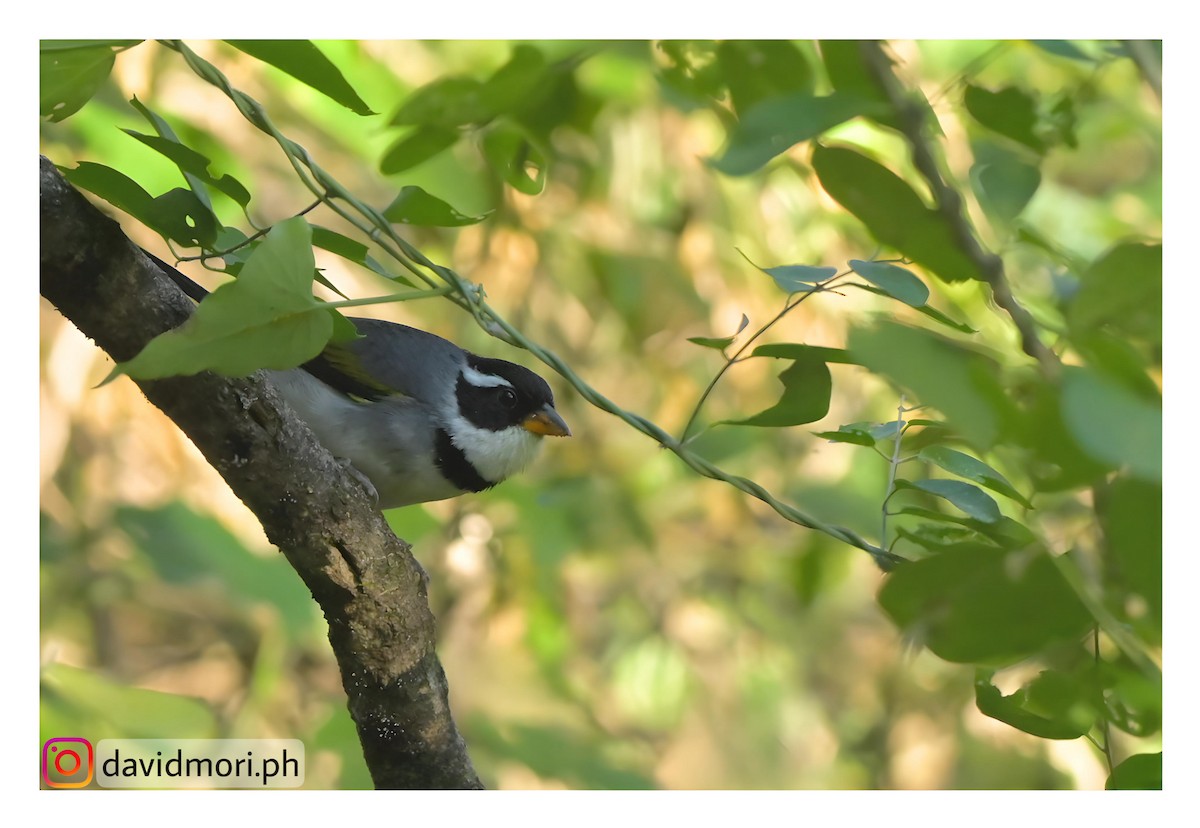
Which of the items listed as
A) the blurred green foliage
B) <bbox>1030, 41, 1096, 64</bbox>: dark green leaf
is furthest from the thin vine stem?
<bbox>1030, 41, 1096, 64</bbox>: dark green leaf

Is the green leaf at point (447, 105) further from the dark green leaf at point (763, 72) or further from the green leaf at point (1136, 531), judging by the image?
the green leaf at point (1136, 531)

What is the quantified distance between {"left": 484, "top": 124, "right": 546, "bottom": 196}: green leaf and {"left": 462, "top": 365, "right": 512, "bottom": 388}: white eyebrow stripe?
1.12 metres

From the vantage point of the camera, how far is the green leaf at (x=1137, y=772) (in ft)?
2.91

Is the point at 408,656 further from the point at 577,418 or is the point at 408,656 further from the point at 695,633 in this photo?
the point at 695,633

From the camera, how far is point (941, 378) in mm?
593

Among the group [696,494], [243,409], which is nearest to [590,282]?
[696,494]

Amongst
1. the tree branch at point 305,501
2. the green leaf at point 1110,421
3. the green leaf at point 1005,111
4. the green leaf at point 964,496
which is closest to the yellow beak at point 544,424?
the tree branch at point 305,501

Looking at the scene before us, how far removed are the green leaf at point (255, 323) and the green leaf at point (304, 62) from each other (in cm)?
17

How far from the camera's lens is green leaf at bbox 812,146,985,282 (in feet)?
2.71

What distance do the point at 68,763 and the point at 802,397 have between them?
0.98 meters

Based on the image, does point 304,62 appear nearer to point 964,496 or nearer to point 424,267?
point 424,267

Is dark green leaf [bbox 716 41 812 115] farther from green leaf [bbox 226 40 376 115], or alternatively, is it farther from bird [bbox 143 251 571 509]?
bird [bbox 143 251 571 509]

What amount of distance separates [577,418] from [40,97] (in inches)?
94.4

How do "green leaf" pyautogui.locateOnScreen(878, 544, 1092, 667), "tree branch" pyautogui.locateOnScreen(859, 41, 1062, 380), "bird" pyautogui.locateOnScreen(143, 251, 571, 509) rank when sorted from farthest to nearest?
"bird" pyautogui.locateOnScreen(143, 251, 571, 509) < "tree branch" pyautogui.locateOnScreen(859, 41, 1062, 380) < "green leaf" pyautogui.locateOnScreen(878, 544, 1092, 667)
